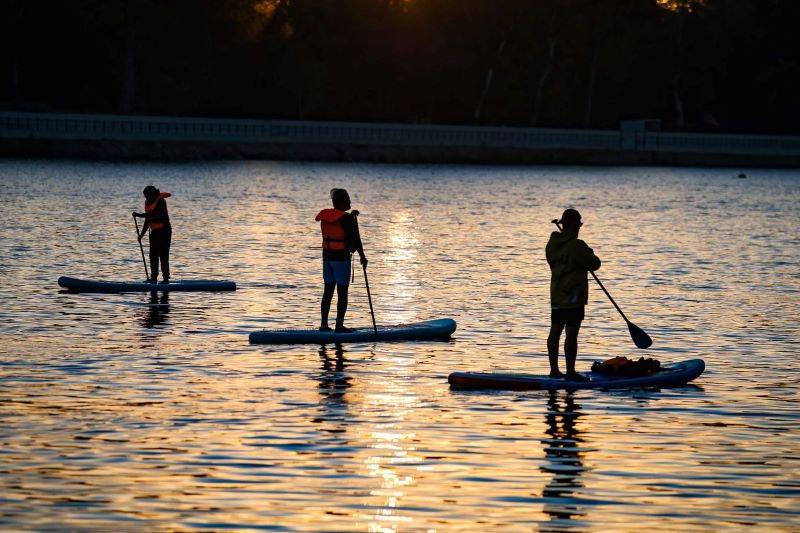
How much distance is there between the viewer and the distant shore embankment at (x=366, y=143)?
369 feet

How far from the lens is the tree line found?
12150 cm

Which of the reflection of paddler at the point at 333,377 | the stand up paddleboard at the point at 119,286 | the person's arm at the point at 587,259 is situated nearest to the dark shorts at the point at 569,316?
the person's arm at the point at 587,259

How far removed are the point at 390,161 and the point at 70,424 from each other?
114m

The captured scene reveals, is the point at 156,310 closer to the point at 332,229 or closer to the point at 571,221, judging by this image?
the point at 332,229

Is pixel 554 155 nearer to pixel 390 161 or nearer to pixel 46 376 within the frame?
pixel 390 161

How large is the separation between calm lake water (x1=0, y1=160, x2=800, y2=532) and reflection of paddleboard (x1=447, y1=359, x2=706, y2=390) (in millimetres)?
218

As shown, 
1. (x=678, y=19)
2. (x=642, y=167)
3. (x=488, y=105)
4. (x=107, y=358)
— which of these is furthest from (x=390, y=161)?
(x=107, y=358)

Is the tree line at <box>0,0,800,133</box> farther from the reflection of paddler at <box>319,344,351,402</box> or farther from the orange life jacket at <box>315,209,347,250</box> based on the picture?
the reflection of paddler at <box>319,344,351,402</box>

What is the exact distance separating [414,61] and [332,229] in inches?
4397

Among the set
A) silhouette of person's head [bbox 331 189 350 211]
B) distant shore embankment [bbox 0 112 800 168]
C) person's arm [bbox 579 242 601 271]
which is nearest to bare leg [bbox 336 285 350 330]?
silhouette of person's head [bbox 331 189 350 211]

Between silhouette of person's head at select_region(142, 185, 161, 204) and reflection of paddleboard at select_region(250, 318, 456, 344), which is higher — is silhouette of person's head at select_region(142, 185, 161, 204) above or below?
above

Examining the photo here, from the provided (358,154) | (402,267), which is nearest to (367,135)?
(358,154)

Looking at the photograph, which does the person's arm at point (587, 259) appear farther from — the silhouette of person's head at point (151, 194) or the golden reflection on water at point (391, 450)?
the silhouette of person's head at point (151, 194)

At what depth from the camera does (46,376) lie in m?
20.8
